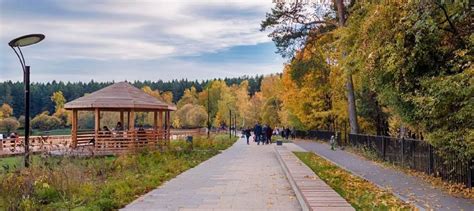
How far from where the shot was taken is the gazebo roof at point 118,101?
2433cm

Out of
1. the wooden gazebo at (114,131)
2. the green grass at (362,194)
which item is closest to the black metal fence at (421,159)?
the green grass at (362,194)

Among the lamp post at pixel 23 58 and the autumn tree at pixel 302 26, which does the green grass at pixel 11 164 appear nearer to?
the lamp post at pixel 23 58

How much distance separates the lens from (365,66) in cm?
1164

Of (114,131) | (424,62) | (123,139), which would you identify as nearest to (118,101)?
(114,131)

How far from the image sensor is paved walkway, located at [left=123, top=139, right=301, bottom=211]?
27.5 ft

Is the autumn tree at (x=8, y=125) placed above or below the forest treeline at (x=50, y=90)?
below

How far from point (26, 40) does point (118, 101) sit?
13.0m

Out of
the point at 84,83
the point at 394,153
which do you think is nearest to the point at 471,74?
the point at 394,153

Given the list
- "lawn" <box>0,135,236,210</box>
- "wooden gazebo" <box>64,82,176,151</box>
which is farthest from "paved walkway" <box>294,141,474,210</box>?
"wooden gazebo" <box>64,82,176,151</box>

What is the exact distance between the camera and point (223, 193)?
32.8 ft

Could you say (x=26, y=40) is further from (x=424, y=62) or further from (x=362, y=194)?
(x=424, y=62)

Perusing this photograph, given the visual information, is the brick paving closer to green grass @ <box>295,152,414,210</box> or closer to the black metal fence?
green grass @ <box>295,152,414,210</box>

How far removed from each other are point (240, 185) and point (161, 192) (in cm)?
216

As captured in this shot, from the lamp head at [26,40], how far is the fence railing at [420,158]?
10014 millimetres
